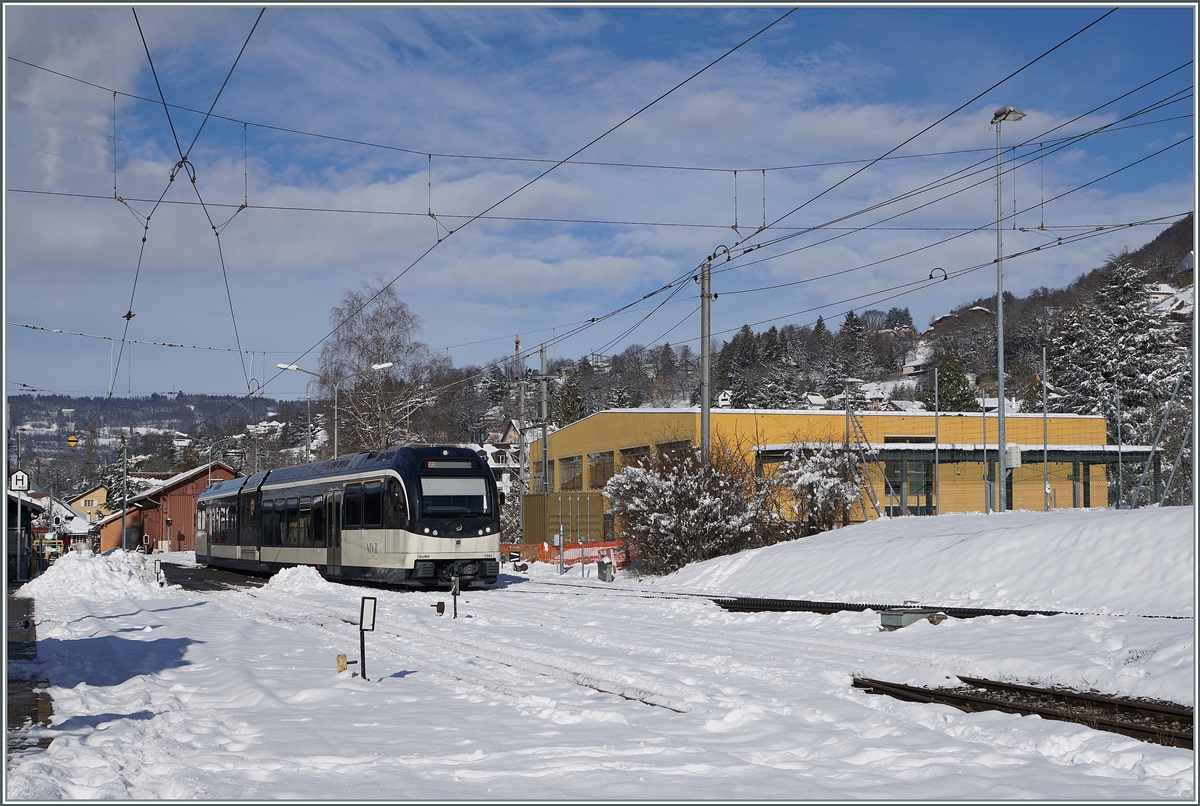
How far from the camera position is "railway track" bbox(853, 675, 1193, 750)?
918cm

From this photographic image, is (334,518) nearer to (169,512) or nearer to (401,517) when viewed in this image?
(401,517)

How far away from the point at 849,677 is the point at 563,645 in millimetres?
4509

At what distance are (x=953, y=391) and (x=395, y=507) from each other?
3078 inches

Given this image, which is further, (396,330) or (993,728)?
(396,330)

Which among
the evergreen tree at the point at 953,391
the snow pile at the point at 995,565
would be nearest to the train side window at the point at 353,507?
the snow pile at the point at 995,565

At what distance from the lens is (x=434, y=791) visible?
23.5ft

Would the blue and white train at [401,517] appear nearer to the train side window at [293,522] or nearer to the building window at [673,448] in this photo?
the train side window at [293,522]

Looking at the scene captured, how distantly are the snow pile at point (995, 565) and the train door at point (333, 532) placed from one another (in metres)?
8.61

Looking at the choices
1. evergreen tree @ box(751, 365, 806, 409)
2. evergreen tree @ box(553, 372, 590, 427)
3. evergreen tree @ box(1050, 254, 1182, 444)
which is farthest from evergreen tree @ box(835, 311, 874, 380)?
evergreen tree @ box(1050, 254, 1182, 444)

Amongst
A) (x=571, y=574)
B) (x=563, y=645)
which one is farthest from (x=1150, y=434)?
(x=563, y=645)

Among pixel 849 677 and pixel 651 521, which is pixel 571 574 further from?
pixel 849 677

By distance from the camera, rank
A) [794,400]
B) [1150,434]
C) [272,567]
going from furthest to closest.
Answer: [794,400] → [1150,434] → [272,567]

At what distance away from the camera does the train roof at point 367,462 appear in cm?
2505

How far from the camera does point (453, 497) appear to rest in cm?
2489
